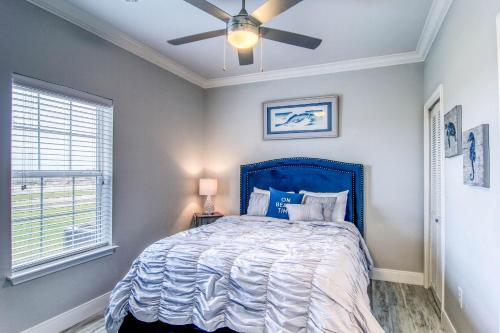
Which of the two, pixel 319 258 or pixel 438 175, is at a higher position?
pixel 438 175

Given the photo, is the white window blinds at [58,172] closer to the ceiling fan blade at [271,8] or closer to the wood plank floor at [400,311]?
the wood plank floor at [400,311]

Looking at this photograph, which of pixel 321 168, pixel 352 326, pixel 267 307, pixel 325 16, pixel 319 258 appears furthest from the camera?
pixel 321 168

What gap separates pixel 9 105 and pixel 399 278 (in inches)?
164

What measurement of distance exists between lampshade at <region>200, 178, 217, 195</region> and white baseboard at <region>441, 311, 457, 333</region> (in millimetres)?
2883

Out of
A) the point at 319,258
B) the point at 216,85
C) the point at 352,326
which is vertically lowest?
the point at 352,326

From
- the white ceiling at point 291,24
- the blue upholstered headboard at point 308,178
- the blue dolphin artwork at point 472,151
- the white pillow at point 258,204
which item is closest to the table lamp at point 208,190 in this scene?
the blue upholstered headboard at point 308,178

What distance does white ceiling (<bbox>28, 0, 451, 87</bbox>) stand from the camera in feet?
8.27

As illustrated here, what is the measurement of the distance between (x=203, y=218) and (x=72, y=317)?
190cm

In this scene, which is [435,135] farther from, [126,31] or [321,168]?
[126,31]

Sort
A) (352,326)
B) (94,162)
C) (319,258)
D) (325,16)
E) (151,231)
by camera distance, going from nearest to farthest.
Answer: (352,326) < (319,258) < (325,16) < (94,162) < (151,231)

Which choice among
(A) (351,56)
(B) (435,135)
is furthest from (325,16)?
(B) (435,135)

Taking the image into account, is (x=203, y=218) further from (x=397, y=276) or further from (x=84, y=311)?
(x=397, y=276)

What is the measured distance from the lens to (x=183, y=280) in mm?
2092

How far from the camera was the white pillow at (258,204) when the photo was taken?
3.83 meters
